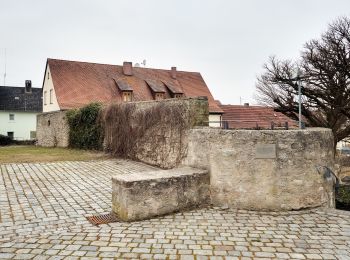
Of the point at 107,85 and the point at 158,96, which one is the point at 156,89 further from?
the point at 107,85

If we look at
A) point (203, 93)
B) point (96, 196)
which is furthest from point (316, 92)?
point (96, 196)

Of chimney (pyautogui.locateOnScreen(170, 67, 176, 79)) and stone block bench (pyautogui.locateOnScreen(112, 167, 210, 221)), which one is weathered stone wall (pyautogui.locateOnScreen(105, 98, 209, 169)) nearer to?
stone block bench (pyautogui.locateOnScreen(112, 167, 210, 221))

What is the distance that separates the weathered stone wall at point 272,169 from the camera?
699 cm

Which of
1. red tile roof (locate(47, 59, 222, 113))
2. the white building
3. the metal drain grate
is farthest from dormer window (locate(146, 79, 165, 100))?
the metal drain grate

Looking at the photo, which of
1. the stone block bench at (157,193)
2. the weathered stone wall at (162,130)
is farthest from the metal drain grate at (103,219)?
the weathered stone wall at (162,130)

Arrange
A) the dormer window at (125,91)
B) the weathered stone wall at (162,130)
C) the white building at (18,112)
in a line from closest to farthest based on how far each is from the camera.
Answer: the weathered stone wall at (162,130) < the dormer window at (125,91) < the white building at (18,112)

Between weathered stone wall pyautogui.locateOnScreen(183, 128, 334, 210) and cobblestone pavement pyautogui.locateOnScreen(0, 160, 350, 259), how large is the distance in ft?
0.93

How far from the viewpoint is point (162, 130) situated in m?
12.2

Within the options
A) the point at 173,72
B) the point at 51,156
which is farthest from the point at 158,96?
the point at 51,156

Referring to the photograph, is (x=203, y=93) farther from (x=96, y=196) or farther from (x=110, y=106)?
(x=96, y=196)

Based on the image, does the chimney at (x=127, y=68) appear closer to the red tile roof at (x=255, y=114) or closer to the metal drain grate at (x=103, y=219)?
the red tile roof at (x=255, y=114)

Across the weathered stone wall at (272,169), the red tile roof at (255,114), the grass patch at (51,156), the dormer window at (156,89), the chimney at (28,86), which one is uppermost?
the chimney at (28,86)

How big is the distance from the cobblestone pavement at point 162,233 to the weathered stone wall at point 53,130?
49.5ft

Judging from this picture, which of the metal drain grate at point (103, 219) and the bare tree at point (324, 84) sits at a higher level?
the bare tree at point (324, 84)
